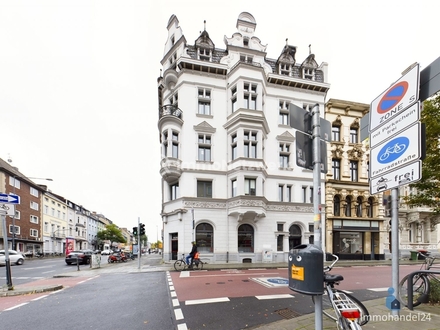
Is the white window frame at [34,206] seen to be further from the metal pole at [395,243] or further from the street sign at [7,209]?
the metal pole at [395,243]

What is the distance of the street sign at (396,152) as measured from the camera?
3.98m

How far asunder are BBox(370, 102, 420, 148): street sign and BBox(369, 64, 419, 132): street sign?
88mm

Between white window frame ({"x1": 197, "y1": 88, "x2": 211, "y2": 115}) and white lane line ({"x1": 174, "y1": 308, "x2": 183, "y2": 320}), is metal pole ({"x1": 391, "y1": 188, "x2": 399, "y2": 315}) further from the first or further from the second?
white window frame ({"x1": 197, "y1": 88, "x2": 211, "y2": 115})

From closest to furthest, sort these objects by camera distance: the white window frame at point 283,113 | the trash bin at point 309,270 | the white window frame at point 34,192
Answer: the trash bin at point 309,270 → the white window frame at point 283,113 → the white window frame at point 34,192

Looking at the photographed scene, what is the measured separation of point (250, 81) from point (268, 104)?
9.83 feet

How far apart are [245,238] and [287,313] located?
48.3 feet

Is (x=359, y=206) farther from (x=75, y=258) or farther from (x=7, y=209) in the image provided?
(x=75, y=258)

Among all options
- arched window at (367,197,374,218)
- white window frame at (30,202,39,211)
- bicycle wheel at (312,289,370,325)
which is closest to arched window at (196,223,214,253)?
arched window at (367,197,374,218)

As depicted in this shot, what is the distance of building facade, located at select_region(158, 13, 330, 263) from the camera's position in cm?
1959

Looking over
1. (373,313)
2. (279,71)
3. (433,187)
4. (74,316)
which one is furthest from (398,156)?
(279,71)

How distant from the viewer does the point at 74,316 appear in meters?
5.95

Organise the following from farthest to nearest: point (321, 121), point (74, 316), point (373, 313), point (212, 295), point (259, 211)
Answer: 1. point (259, 211)
2. point (212, 295)
3. point (74, 316)
4. point (373, 313)
5. point (321, 121)

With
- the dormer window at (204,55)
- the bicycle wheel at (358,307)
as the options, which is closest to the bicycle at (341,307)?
the bicycle wheel at (358,307)

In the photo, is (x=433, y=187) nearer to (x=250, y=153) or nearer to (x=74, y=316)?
(x=74, y=316)
